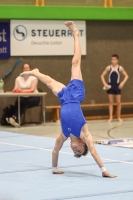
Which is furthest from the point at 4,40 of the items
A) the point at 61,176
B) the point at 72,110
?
the point at 61,176

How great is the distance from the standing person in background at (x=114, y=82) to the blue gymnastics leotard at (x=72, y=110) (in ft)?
20.8

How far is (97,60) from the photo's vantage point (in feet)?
45.0

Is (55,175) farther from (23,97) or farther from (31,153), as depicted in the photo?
(23,97)

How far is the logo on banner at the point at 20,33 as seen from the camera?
42.0 ft

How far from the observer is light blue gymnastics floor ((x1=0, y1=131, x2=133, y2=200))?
17.2ft

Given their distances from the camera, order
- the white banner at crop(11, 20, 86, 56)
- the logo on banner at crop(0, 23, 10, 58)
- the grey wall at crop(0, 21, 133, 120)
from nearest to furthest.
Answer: the logo on banner at crop(0, 23, 10, 58) → the white banner at crop(11, 20, 86, 56) → the grey wall at crop(0, 21, 133, 120)

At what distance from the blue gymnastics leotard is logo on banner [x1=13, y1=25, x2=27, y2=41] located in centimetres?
647

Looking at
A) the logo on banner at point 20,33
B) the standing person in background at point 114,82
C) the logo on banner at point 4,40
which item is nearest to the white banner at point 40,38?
the logo on banner at point 20,33

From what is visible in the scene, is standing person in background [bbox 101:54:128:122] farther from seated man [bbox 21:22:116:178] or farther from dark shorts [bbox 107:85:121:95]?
seated man [bbox 21:22:116:178]

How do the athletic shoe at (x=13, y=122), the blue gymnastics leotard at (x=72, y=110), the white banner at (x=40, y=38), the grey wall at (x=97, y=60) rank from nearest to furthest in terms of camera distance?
the blue gymnastics leotard at (x=72, y=110) → the athletic shoe at (x=13, y=122) → the white banner at (x=40, y=38) → the grey wall at (x=97, y=60)

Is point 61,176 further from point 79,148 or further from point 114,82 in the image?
point 114,82

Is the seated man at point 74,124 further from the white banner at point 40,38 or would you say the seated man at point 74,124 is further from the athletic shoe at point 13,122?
the white banner at point 40,38

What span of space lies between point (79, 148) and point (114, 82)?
282 inches

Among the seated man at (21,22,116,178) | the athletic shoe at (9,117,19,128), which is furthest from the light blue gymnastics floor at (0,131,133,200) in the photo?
the athletic shoe at (9,117,19,128)
